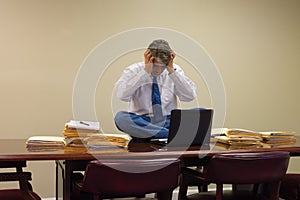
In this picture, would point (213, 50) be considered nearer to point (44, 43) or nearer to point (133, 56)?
point (133, 56)

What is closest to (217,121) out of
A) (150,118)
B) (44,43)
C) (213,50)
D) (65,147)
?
(213,50)

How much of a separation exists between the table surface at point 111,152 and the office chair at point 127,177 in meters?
0.08

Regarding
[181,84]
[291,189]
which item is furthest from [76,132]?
[291,189]

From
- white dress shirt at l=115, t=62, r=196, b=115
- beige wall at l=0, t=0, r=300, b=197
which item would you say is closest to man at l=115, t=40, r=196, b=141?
white dress shirt at l=115, t=62, r=196, b=115

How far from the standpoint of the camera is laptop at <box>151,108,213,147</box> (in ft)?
6.56

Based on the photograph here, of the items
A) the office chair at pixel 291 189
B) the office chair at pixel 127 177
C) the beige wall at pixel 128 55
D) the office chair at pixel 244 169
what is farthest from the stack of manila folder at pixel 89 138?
the beige wall at pixel 128 55

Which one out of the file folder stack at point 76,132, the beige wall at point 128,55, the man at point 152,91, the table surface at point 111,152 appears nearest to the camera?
the table surface at point 111,152

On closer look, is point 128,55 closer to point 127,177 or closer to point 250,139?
point 250,139

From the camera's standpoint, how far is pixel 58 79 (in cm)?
329

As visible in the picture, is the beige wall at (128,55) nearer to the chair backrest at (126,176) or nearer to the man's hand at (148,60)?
the man's hand at (148,60)

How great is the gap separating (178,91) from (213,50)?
1.19m

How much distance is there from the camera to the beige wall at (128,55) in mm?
3180

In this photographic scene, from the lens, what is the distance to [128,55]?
3521 millimetres

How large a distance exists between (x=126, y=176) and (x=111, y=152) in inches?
6.2
